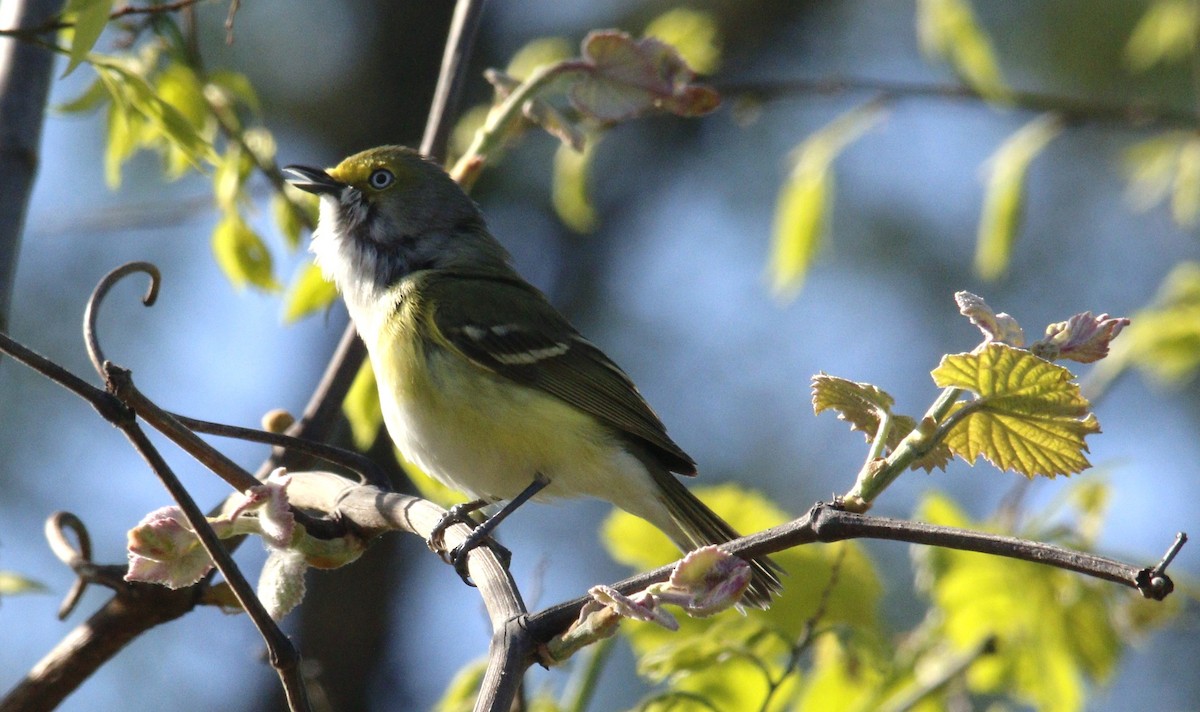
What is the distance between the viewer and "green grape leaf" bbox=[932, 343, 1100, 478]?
4.17ft

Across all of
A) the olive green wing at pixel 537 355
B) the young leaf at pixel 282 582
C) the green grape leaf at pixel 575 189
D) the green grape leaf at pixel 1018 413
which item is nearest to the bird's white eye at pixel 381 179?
Answer: the olive green wing at pixel 537 355

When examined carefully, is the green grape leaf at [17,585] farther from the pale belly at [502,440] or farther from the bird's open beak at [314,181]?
the bird's open beak at [314,181]

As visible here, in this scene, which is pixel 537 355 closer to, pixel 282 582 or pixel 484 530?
pixel 484 530

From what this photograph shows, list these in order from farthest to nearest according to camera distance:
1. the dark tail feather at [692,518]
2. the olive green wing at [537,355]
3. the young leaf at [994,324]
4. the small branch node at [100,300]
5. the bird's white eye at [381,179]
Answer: the bird's white eye at [381,179]
the olive green wing at [537,355]
the dark tail feather at [692,518]
the small branch node at [100,300]
the young leaf at [994,324]

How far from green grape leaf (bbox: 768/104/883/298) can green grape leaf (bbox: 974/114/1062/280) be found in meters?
0.36

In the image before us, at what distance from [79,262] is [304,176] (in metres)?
4.84

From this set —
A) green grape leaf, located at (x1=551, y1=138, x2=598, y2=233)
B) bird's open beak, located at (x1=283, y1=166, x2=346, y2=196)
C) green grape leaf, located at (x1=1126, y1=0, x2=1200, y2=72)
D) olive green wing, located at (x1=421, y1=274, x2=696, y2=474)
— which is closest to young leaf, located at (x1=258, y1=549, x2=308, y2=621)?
olive green wing, located at (x1=421, y1=274, x2=696, y2=474)

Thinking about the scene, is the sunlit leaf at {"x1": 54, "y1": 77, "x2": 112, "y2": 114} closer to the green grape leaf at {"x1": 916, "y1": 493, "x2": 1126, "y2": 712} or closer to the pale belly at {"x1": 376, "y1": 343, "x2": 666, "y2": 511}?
the pale belly at {"x1": 376, "y1": 343, "x2": 666, "y2": 511}

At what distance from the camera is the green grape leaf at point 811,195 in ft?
10.8

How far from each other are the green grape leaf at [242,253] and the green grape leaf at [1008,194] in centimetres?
177

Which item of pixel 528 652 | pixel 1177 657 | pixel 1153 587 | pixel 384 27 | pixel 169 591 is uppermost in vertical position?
pixel 384 27

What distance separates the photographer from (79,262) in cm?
765

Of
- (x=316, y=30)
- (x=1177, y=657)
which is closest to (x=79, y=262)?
(x=316, y=30)

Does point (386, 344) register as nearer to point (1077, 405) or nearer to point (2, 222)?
point (2, 222)
